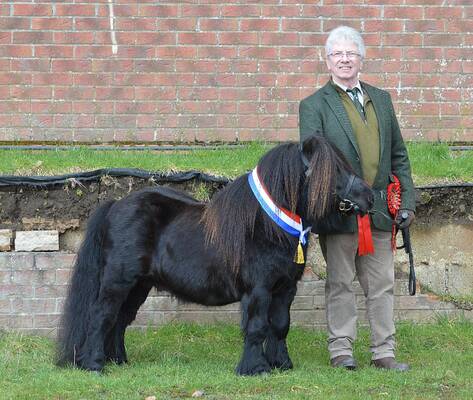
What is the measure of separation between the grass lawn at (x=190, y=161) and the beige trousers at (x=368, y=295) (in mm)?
1549

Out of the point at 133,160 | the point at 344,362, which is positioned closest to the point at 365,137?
the point at 344,362

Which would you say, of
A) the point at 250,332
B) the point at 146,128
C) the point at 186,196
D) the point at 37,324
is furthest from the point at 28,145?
the point at 250,332

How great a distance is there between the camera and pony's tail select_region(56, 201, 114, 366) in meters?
6.60

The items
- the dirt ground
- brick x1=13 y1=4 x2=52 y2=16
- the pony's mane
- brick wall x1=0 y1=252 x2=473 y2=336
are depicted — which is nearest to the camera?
the pony's mane

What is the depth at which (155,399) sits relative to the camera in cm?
562

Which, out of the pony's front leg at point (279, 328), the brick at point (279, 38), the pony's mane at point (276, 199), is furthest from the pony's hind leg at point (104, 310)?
the brick at point (279, 38)

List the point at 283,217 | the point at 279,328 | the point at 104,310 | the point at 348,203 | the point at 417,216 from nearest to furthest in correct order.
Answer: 1. the point at 348,203
2. the point at 283,217
3. the point at 279,328
4. the point at 104,310
5. the point at 417,216

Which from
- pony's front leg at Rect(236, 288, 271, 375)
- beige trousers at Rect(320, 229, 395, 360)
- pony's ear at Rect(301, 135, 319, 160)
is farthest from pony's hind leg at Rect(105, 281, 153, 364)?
pony's ear at Rect(301, 135, 319, 160)

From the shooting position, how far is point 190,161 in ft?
26.7

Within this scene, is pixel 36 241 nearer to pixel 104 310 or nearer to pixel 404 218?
pixel 104 310

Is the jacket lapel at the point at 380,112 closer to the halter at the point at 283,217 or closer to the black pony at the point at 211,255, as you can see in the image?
the black pony at the point at 211,255

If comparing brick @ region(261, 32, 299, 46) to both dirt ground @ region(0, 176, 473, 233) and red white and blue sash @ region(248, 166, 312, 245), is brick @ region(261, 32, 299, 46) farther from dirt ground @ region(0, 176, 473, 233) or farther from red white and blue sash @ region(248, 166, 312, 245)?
red white and blue sash @ region(248, 166, 312, 245)

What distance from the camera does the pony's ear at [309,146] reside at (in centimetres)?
602

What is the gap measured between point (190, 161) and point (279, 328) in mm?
2251
